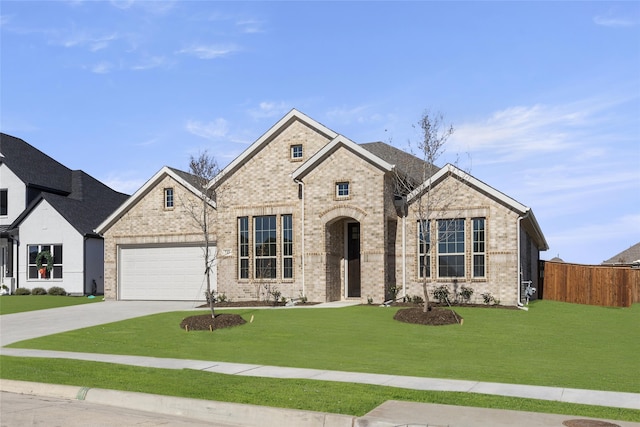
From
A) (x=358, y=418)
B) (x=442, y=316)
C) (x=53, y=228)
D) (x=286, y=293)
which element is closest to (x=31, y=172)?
(x=53, y=228)

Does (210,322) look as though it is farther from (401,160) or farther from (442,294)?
(401,160)

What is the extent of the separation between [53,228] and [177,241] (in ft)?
30.5

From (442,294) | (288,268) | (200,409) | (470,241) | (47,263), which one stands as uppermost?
(470,241)

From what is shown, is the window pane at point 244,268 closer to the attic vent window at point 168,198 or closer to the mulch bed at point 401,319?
the attic vent window at point 168,198

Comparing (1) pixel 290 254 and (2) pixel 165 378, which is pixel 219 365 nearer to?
(2) pixel 165 378

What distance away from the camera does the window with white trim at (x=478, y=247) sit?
24.7 meters

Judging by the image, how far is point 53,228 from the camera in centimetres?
3494

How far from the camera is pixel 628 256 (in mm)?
56219

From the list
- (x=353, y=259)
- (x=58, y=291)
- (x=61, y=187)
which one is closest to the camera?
(x=353, y=259)

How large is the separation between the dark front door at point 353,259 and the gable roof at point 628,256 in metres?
35.3

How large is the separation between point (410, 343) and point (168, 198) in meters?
17.3

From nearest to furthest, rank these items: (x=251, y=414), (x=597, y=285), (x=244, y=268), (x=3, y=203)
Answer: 1. (x=251, y=414)
2. (x=244, y=268)
3. (x=597, y=285)
4. (x=3, y=203)

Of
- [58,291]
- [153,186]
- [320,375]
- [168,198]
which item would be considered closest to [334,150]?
[168,198]

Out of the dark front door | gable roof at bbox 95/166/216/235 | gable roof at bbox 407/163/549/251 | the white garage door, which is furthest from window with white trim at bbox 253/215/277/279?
gable roof at bbox 407/163/549/251
